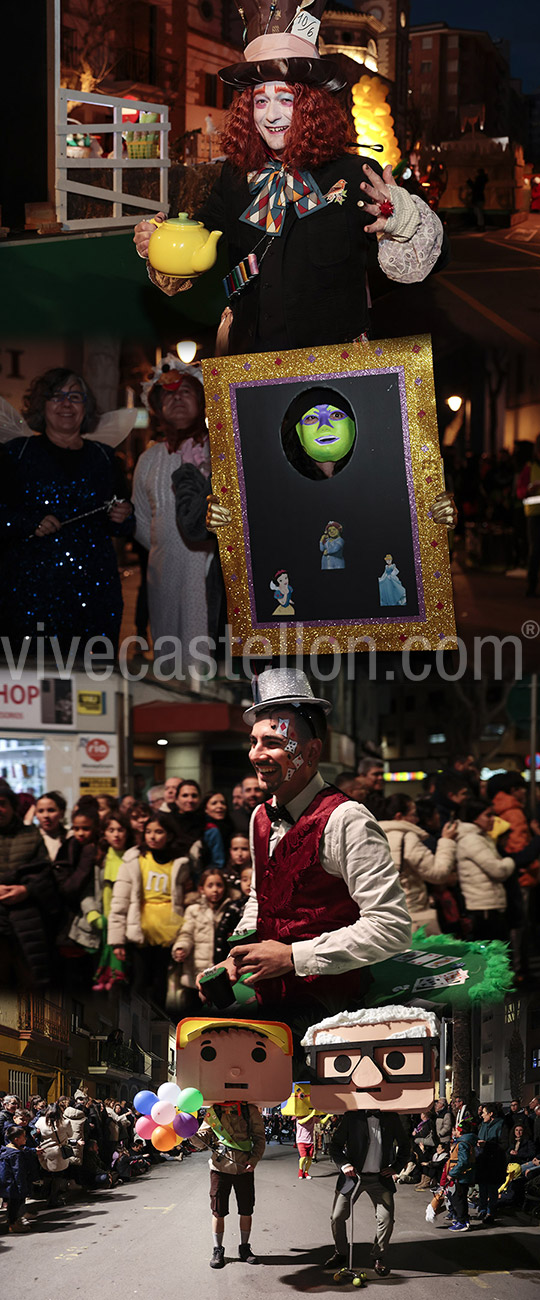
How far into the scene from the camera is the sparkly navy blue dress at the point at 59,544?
267 cm

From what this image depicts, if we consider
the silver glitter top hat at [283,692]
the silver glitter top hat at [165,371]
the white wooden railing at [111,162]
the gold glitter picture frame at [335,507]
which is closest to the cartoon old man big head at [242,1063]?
the silver glitter top hat at [283,692]

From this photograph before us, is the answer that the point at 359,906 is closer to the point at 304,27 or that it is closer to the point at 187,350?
the point at 187,350

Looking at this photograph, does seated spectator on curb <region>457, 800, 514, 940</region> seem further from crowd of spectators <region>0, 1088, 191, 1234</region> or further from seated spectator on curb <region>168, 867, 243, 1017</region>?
crowd of spectators <region>0, 1088, 191, 1234</region>

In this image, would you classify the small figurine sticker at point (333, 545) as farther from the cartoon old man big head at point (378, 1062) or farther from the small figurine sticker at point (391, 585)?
the cartoon old man big head at point (378, 1062)

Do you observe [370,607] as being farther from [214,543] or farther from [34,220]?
[34,220]

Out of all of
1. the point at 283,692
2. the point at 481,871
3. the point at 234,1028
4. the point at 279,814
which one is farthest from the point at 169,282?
the point at 234,1028

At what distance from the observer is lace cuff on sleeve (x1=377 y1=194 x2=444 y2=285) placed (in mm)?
2482

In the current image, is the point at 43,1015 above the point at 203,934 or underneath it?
underneath

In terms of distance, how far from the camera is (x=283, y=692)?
2.40m

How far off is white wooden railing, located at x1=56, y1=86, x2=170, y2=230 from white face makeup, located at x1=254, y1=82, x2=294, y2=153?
218 millimetres

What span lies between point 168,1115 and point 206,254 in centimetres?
152

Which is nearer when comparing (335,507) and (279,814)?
(279,814)

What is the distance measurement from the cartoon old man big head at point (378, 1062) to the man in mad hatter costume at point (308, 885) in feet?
0.17

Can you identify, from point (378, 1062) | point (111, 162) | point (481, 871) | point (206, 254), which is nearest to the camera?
point (378, 1062)
